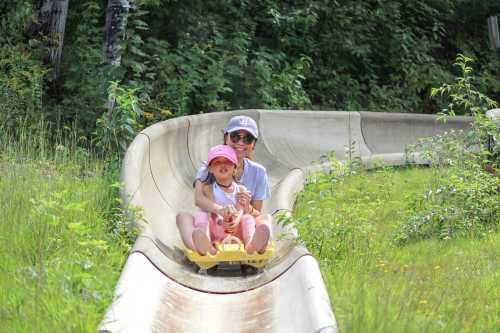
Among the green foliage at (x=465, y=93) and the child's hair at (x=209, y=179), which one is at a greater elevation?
the green foliage at (x=465, y=93)

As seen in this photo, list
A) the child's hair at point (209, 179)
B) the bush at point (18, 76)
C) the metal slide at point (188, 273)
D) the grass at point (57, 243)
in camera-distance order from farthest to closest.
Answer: the bush at point (18, 76) → the child's hair at point (209, 179) → the metal slide at point (188, 273) → the grass at point (57, 243)

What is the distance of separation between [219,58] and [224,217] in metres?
8.75

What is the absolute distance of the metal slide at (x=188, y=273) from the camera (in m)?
5.32

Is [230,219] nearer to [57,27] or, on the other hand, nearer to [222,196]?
[222,196]

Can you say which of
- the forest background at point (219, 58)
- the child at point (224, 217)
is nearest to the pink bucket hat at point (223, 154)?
the child at point (224, 217)

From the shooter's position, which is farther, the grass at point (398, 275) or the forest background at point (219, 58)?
the forest background at point (219, 58)

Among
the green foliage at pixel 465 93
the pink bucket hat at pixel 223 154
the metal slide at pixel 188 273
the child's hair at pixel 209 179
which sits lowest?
the metal slide at pixel 188 273

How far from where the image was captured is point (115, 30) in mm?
12891

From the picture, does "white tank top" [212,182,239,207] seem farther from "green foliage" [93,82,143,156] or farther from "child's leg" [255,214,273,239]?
"green foliage" [93,82,143,156]

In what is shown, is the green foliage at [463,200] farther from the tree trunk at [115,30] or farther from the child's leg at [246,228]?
the tree trunk at [115,30]

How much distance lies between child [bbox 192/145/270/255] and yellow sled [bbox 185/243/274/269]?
0.13ft

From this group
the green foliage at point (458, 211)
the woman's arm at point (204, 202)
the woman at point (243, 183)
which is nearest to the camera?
the woman at point (243, 183)

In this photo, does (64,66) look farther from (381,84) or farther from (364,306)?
(364,306)

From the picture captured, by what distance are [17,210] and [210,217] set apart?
56.7 inches
